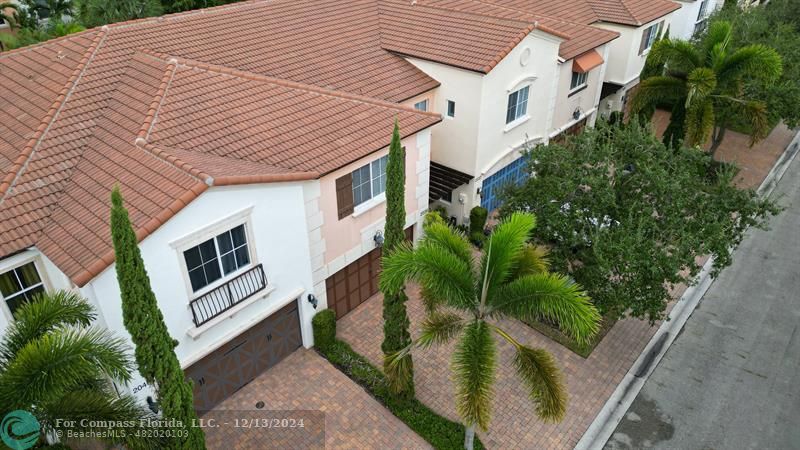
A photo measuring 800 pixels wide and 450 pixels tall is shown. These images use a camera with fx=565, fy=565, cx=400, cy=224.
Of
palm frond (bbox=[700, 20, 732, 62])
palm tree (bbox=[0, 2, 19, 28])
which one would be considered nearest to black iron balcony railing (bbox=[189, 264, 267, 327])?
palm frond (bbox=[700, 20, 732, 62])

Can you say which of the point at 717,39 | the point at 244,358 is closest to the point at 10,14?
the point at 244,358

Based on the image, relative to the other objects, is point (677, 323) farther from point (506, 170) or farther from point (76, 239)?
point (76, 239)

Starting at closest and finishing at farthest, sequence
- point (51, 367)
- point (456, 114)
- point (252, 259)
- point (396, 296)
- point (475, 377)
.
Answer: point (51, 367), point (475, 377), point (396, 296), point (252, 259), point (456, 114)

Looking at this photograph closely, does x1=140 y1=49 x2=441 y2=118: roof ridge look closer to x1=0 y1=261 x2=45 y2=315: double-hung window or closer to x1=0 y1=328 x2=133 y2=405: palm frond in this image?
x1=0 y1=261 x2=45 y2=315: double-hung window

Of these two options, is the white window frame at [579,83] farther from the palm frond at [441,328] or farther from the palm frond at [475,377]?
the palm frond at [475,377]

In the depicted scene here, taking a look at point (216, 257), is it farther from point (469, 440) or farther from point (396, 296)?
point (469, 440)

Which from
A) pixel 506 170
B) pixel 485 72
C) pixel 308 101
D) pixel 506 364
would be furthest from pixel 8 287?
pixel 506 170
